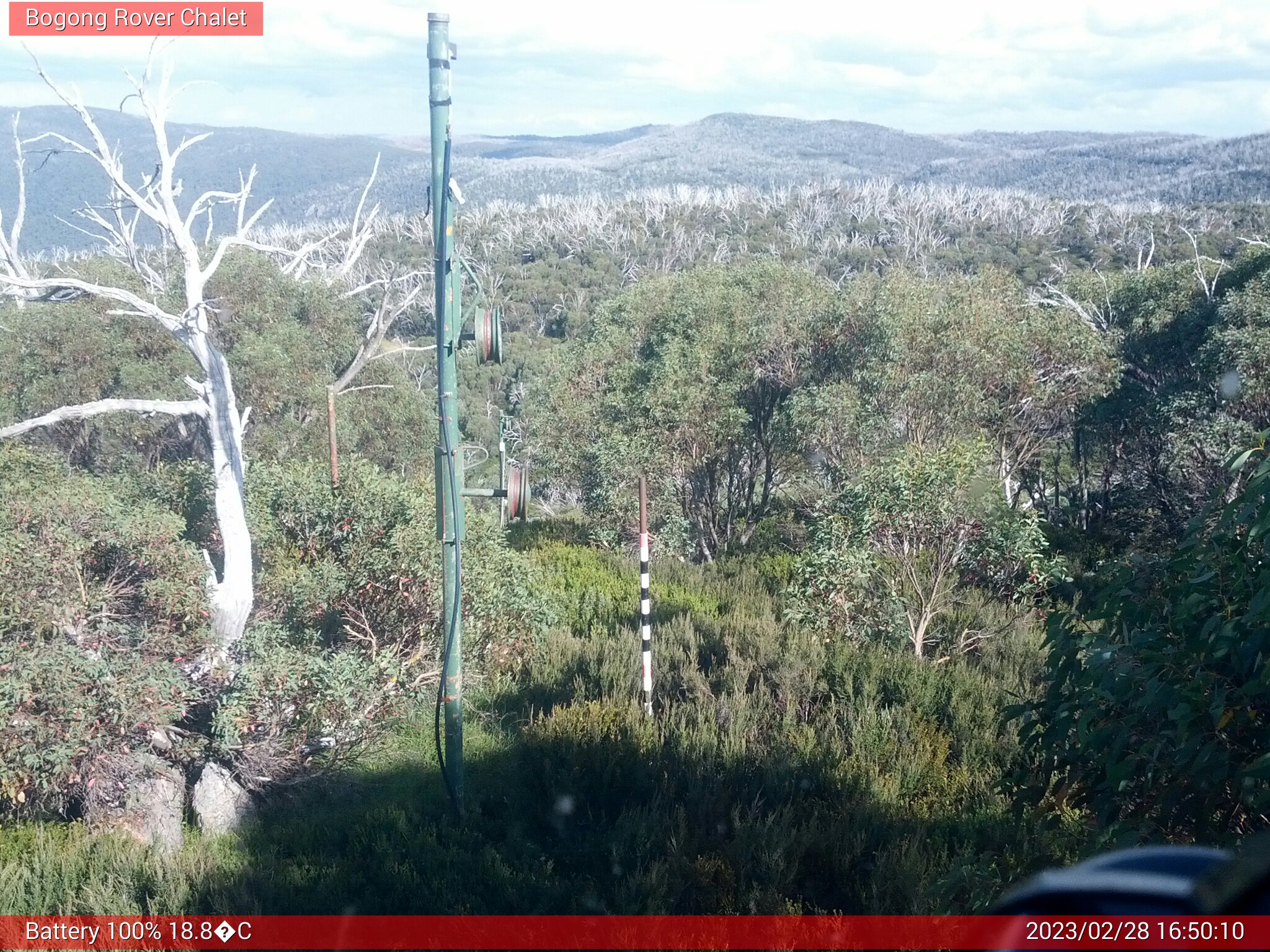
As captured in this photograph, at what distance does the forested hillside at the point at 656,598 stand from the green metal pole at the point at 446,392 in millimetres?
285

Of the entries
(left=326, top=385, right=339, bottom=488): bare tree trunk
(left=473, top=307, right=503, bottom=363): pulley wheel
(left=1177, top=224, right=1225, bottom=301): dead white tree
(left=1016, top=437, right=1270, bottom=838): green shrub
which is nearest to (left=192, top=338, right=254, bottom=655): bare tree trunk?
(left=326, top=385, right=339, bottom=488): bare tree trunk

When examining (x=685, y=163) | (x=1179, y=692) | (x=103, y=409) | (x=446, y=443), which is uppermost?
(x=685, y=163)

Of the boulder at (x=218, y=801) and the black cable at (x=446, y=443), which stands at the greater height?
the black cable at (x=446, y=443)

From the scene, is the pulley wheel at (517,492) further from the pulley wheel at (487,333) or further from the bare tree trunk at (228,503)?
the bare tree trunk at (228,503)

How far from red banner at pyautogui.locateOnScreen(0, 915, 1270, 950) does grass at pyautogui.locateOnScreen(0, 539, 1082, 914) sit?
153 millimetres

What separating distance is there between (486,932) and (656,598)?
849cm

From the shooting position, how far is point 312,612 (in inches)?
354

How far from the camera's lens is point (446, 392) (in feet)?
20.3

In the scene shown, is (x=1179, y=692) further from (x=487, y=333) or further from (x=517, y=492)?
(x=487, y=333)

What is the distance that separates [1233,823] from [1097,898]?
3.26 metres

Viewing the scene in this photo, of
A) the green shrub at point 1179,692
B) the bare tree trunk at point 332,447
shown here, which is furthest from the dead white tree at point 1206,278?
the green shrub at point 1179,692

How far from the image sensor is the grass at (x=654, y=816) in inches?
203

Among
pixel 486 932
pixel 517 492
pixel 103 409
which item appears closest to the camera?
pixel 486 932

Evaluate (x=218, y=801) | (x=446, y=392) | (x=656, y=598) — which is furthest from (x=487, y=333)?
(x=656, y=598)
